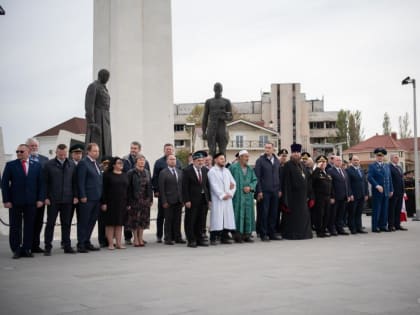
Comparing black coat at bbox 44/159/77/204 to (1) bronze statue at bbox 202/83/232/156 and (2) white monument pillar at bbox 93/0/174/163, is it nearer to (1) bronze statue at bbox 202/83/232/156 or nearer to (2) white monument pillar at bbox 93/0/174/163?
(1) bronze statue at bbox 202/83/232/156

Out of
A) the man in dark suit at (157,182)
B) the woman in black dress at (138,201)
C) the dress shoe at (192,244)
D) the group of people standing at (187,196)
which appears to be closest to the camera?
the group of people standing at (187,196)

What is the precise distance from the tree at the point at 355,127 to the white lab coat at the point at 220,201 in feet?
221

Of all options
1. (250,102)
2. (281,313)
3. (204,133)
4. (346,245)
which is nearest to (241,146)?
(250,102)

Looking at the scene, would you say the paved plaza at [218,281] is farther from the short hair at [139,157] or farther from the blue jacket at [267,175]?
the blue jacket at [267,175]

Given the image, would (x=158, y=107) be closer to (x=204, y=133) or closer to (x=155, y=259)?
(x=204, y=133)

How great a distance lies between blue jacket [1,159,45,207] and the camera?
9.56 meters

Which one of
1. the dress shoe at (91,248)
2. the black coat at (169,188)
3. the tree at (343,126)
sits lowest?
the dress shoe at (91,248)

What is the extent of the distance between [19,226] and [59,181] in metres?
1.02

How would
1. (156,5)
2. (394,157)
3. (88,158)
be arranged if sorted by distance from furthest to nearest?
(156,5) < (394,157) < (88,158)

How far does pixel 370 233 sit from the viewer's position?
13.8 meters

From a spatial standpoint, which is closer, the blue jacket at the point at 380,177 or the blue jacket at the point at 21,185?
the blue jacket at the point at 21,185

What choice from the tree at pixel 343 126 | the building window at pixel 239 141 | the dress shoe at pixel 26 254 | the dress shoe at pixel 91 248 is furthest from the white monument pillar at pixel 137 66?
the tree at pixel 343 126

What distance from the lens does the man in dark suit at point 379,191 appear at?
14109 millimetres

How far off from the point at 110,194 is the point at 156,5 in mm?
15086
